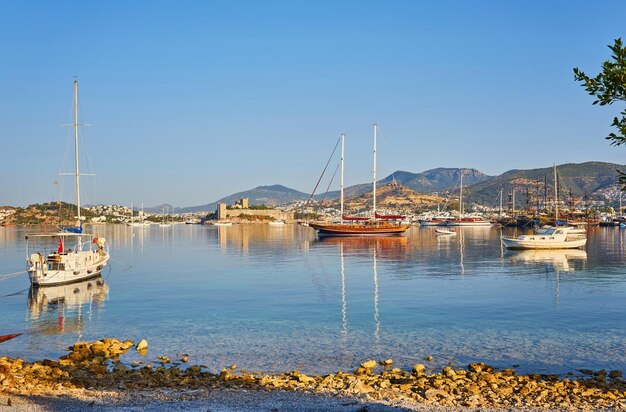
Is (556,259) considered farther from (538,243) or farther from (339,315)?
(339,315)

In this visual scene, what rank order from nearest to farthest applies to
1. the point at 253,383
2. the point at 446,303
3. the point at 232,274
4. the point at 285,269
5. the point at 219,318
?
the point at 253,383, the point at 219,318, the point at 446,303, the point at 232,274, the point at 285,269

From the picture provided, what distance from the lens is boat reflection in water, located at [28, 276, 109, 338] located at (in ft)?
77.8

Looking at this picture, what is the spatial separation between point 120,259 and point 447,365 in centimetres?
4894

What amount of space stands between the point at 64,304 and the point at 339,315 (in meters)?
14.7

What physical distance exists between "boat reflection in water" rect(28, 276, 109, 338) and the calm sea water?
0.26 feet

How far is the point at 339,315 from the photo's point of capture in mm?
25469

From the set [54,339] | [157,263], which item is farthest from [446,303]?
[157,263]

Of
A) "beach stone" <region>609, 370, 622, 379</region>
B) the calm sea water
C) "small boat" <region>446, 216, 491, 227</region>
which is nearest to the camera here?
"beach stone" <region>609, 370, 622, 379</region>

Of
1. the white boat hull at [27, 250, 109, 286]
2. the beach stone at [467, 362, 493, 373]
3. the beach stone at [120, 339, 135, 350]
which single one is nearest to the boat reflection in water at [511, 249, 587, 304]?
the beach stone at [467, 362, 493, 373]

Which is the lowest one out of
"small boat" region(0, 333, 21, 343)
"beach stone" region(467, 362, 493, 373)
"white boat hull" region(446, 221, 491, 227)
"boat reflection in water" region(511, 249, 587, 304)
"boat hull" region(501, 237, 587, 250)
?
"boat reflection in water" region(511, 249, 587, 304)

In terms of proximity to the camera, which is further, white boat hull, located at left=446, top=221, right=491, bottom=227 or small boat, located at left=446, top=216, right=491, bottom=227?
small boat, located at left=446, top=216, right=491, bottom=227

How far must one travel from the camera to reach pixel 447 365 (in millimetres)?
17062

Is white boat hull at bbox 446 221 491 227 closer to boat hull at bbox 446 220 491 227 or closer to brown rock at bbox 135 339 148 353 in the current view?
boat hull at bbox 446 220 491 227

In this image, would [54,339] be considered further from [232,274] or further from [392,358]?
[232,274]
